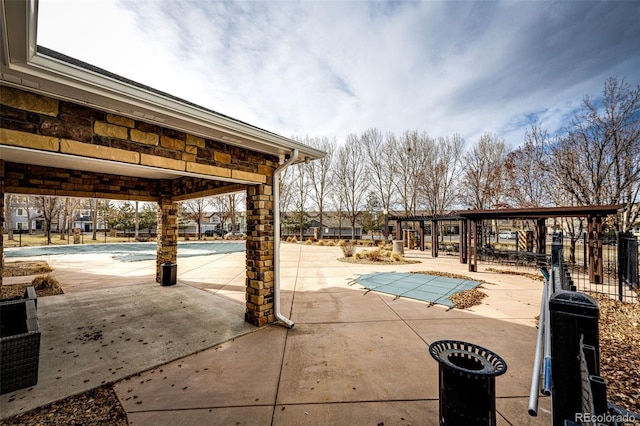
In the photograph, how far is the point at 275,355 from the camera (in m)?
3.79

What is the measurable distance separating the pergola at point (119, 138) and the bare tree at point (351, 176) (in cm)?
2118

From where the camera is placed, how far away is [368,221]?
27.9 meters

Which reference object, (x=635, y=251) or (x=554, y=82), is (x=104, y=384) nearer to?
(x=635, y=251)

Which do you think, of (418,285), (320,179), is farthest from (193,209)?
(418,285)

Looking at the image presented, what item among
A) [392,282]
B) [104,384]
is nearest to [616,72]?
[392,282]

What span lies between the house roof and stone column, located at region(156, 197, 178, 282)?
520 cm

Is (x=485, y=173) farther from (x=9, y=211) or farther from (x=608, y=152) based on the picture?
Result: (x=9, y=211)

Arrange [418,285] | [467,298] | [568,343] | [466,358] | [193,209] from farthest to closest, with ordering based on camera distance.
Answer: [193,209] → [418,285] → [467,298] → [466,358] → [568,343]

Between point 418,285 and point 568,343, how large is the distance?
7.00m

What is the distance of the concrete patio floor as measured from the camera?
2697mm

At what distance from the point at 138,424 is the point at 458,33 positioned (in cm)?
912

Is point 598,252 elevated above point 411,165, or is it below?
below

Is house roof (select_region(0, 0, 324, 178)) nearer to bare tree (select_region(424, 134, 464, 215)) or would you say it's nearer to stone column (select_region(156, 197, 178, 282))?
stone column (select_region(156, 197, 178, 282))

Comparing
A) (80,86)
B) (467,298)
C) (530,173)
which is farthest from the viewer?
(530,173)
